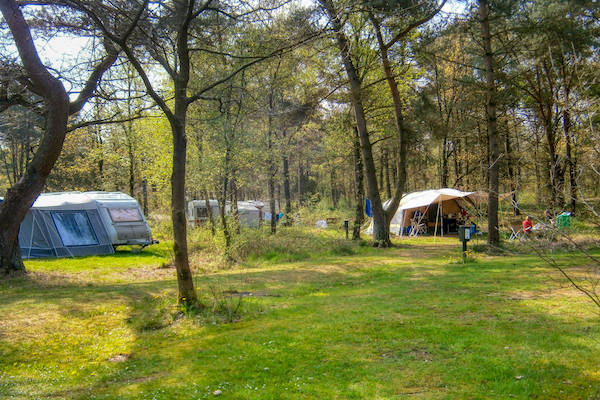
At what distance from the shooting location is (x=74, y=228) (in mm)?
15375

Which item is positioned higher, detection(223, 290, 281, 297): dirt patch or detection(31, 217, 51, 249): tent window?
detection(31, 217, 51, 249): tent window

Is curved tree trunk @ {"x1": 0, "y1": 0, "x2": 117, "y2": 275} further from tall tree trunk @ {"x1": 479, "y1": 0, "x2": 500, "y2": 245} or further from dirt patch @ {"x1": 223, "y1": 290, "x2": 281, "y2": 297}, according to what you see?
tall tree trunk @ {"x1": 479, "y1": 0, "x2": 500, "y2": 245}

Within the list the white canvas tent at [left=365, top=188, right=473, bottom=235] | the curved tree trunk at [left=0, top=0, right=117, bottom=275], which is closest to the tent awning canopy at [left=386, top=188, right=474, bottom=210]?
the white canvas tent at [left=365, top=188, right=473, bottom=235]

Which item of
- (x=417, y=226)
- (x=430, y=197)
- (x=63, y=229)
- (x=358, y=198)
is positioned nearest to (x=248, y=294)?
(x=63, y=229)

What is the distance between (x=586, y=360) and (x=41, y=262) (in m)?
13.8

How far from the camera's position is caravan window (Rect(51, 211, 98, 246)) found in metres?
14.9

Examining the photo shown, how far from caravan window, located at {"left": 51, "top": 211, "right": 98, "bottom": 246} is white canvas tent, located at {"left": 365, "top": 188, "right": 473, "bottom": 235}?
1217cm

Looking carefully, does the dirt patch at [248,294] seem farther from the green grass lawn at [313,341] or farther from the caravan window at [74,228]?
the caravan window at [74,228]

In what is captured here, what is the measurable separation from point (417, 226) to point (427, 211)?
1.52 metres

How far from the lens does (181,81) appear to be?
6.28m

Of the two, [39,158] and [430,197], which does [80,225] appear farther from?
[430,197]

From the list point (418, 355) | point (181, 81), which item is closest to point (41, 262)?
point (181, 81)

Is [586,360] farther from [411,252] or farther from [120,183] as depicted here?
[120,183]

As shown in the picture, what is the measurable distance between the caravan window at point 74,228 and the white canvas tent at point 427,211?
1217 cm
